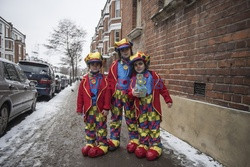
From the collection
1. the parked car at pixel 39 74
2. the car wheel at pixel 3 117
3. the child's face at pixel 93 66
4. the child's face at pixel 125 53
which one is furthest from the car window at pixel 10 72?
the parked car at pixel 39 74

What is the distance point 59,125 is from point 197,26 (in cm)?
375

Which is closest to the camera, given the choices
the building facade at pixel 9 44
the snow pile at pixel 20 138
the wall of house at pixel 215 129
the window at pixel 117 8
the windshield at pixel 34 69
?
the wall of house at pixel 215 129

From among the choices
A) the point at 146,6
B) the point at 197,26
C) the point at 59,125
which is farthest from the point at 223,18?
the point at 59,125

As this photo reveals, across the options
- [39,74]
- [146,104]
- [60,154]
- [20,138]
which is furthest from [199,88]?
[39,74]

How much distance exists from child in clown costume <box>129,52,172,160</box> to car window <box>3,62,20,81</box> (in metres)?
2.98

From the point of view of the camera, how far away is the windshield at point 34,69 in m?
8.09

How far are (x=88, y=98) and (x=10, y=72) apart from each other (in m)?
2.71

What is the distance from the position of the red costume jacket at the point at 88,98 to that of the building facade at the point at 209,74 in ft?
5.03

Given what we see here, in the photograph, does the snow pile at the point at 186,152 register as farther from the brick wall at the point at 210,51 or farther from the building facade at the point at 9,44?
the building facade at the point at 9,44

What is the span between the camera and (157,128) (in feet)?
9.39

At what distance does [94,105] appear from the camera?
9.48 ft

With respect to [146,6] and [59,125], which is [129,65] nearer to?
[59,125]

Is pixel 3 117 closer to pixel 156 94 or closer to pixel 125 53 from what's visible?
pixel 125 53

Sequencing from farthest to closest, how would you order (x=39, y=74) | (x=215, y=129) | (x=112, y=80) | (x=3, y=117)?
(x=39, y=74) < (x=3, y=117) < (x=112, y=80) < (x=215, y=129)
